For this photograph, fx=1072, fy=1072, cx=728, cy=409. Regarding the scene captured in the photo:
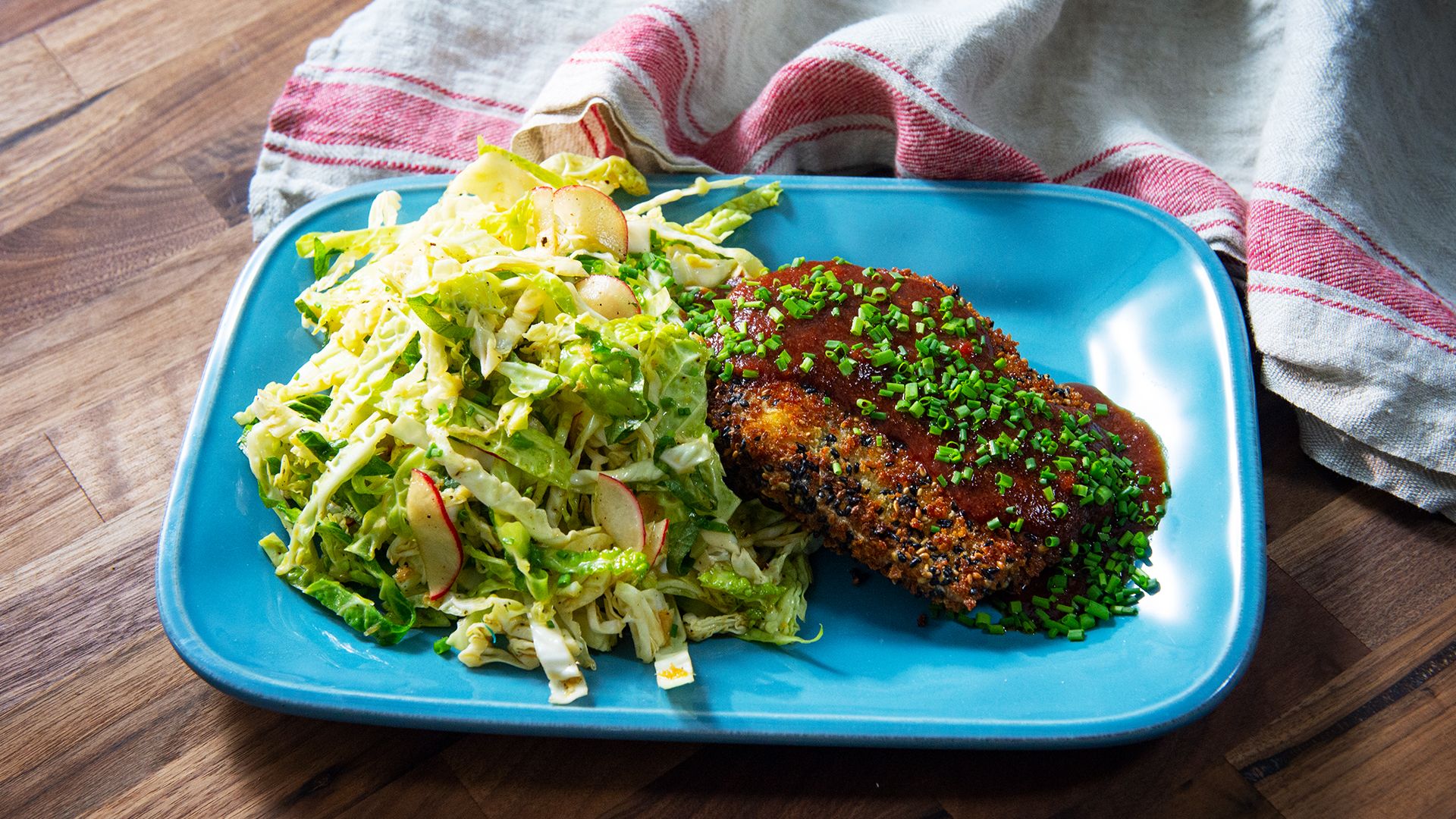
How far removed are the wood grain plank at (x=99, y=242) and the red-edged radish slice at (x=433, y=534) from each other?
2.06 metres

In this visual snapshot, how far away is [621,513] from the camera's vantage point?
3.04 m

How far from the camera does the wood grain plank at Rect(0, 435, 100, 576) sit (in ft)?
11.5

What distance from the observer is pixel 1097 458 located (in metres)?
3.19

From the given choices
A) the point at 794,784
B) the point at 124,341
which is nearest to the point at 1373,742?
the point at 794,784

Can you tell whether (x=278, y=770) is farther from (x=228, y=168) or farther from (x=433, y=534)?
(x=228, y=168)

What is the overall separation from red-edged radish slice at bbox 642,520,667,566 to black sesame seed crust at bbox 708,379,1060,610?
0.32m

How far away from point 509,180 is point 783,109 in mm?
1106

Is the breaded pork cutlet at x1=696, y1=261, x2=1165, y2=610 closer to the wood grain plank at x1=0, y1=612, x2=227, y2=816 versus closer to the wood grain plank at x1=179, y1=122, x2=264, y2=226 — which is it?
the wood grain plank at x1=0, y1=612, x2=227, y2=816

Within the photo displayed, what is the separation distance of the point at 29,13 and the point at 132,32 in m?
0.53

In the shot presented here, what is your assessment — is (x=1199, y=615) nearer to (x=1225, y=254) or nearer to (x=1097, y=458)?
(x=1097, y=458)

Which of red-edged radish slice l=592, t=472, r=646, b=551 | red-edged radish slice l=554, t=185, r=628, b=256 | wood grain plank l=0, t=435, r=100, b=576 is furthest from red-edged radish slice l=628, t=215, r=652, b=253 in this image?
wood grain plank l=0, t=435, r=100, b=576

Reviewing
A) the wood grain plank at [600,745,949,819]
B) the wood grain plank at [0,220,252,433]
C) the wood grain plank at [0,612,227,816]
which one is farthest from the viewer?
the wood grain plank at [0,220,252,433]

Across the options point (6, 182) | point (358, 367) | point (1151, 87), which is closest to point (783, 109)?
point (1151, 87)

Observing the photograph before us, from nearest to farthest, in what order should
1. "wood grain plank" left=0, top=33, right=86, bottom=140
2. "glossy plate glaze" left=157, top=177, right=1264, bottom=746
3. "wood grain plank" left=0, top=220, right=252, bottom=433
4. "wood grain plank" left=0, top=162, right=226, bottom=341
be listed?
"glossy plate glaze" left=157, top=177, right=1264, bottom=746 → "wood grain plank" left=0, top=220, right=252, bottom=433 → "wood grain plank" left=0, top=162, right=226, bottom=341 → "wood grain plank" left=0, top=33, right=86, bottom=140
